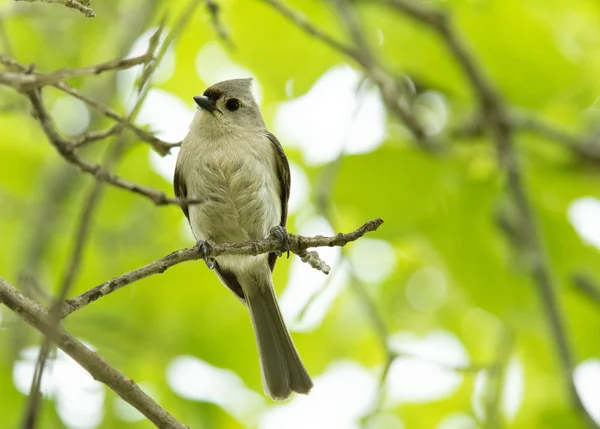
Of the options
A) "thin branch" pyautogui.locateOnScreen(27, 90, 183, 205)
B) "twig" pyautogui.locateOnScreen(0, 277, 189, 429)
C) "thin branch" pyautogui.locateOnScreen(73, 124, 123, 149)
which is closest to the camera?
"twig" pyautogui.locateOnScreen(0, 277, 189, 429)

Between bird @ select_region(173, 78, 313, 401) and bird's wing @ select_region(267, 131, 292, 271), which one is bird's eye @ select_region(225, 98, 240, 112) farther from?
bird's wing @ select_region(267, 131, 292, 271)

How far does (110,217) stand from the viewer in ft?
18.1

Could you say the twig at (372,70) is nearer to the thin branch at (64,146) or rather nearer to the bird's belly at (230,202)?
the bird's belly at (230,202)

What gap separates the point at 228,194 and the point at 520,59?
6.20 ft

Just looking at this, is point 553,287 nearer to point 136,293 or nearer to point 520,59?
point 520,59

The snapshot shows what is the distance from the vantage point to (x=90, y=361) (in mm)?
2588

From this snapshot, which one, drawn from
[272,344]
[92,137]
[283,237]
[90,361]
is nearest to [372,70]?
[283,237]

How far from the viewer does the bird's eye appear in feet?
16.7

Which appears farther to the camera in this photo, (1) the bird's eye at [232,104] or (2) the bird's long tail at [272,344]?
(1) the bird's eye at [232,104]

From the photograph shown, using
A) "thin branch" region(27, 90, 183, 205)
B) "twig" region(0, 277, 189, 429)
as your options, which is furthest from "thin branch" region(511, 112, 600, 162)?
"twig" region(0, 277, 189, 429)

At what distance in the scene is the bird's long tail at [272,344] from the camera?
4484 mm

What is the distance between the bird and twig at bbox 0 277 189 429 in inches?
59.8

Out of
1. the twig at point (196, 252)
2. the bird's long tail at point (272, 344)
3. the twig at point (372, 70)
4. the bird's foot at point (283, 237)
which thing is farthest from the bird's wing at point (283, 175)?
the twig at point (196, 252)

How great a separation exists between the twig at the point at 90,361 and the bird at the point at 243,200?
1.52 meters
